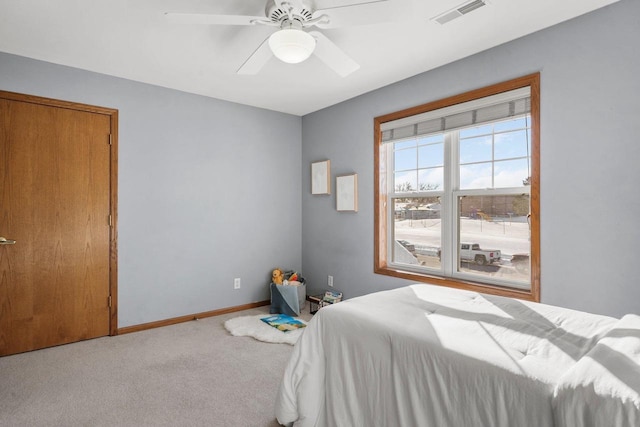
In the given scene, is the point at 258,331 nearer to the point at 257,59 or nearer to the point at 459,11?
the point at 257,59

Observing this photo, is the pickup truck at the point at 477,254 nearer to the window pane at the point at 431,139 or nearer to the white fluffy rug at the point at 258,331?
the window pane at the point at 431,139

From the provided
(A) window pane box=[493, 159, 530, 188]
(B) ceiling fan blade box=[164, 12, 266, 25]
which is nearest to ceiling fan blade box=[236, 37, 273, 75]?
(B) ceiling fan blade box=[164, 12, 266, 25]

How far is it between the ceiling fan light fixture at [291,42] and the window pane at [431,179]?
183 centimetres

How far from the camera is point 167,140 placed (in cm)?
362

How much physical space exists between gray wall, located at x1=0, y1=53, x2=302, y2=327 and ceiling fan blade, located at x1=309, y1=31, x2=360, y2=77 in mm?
1934

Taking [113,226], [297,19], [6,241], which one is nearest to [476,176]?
[297,19]

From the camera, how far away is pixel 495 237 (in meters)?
2.90

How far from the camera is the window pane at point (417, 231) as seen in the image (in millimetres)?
3326

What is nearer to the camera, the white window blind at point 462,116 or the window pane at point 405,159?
the white window blind at point 462,116

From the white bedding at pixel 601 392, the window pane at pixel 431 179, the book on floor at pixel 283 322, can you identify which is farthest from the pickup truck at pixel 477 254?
the white bedding at pixel 601 392

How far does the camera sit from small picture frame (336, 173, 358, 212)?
3.87m

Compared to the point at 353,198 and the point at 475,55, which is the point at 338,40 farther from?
the point at 353,198

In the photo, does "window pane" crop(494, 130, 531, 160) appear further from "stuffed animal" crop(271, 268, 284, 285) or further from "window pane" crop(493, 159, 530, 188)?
"stuffed animal" crop(271, 268, 284, 285)

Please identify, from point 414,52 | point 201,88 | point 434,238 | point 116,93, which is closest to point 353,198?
point 434,238
